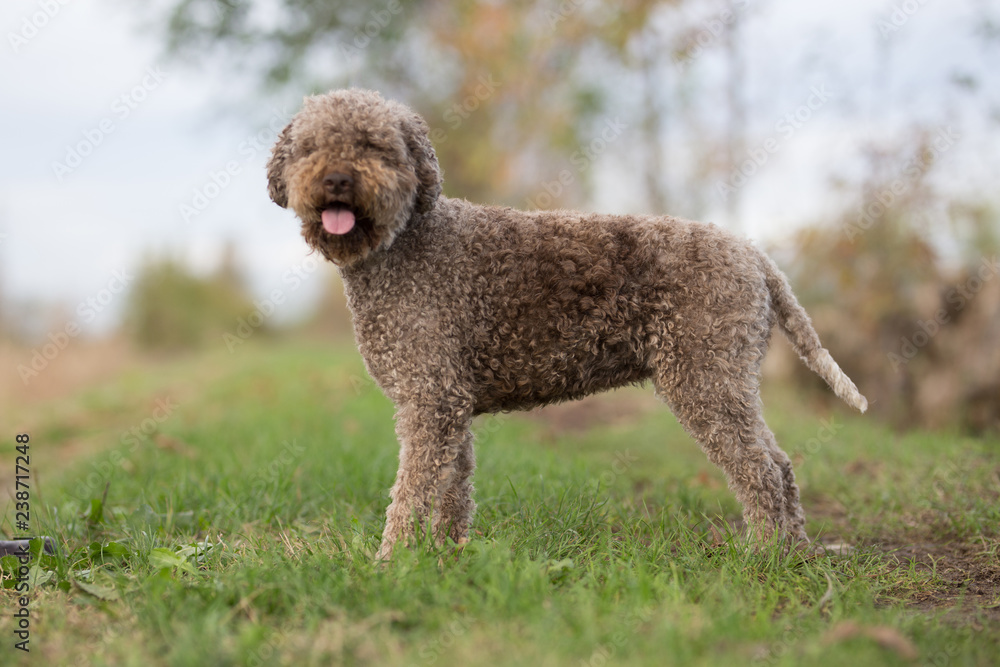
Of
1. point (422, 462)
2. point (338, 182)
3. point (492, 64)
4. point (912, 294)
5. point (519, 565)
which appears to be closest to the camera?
point (519, 565)

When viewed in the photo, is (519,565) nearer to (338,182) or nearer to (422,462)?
(422,462)

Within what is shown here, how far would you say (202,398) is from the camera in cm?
1099

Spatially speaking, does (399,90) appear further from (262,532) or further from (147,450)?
(262,532)

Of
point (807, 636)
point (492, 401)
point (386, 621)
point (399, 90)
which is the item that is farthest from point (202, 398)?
point (807, 636)

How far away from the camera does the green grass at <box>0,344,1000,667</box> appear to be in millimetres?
2467

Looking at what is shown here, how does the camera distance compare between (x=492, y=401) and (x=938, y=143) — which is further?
(x=938, y=143)

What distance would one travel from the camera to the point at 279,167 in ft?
11.7

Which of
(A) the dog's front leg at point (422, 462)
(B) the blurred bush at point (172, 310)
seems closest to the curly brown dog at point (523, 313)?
(A) the dog's front leg at point (422, 462)

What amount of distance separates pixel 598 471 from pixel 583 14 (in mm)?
7898

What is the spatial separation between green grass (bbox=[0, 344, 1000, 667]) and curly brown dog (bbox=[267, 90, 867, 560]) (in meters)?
0.48

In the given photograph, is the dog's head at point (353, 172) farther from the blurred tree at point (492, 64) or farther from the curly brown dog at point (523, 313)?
the blurred tree at point (492, 64)

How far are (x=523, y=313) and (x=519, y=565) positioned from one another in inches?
47.8

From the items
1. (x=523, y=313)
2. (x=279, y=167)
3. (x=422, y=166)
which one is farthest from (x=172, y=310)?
(x=523, y=313)

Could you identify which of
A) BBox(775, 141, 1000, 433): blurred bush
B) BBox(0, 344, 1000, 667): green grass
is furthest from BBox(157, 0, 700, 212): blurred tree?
BBox(0, 344, 1000, 667): green grass
